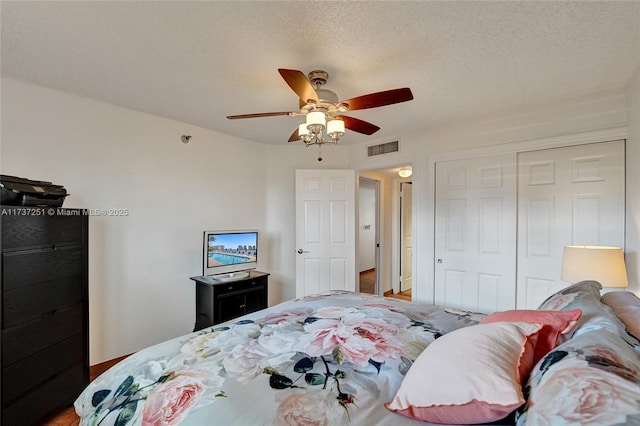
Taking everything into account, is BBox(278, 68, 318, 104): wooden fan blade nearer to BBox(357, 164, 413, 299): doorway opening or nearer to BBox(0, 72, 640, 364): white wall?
BBox(0, 72, 640, 364): white wall

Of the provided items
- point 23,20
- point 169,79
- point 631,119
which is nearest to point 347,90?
point 169,79

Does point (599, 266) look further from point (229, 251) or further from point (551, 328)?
point (229, 251)

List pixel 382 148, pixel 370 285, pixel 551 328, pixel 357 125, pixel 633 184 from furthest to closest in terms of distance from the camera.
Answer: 1. pixel 370 285
2. pixel 382 148
3. pixel 357 125
4. pixel 633 184
5. pixel 551 328

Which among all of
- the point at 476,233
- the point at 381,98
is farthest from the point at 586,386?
the point at 476,233

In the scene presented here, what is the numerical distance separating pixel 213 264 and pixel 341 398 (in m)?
2.56

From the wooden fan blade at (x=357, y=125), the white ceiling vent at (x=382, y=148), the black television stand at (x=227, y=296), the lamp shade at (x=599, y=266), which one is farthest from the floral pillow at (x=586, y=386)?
the white ceiling vent at (x=382, y=148)

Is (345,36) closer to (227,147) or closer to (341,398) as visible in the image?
(341,398)

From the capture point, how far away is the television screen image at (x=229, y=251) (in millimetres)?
3182

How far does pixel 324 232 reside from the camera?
157 inches

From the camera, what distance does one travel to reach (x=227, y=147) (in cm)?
374

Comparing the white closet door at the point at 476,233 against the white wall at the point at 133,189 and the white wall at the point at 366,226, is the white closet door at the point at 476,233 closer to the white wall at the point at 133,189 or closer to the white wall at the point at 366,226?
the white wall at the point at 133,189

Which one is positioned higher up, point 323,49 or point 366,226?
point 323,49

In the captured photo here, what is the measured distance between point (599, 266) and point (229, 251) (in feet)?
10.3

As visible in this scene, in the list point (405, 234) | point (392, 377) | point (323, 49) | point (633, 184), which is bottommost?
point (392, 377)
